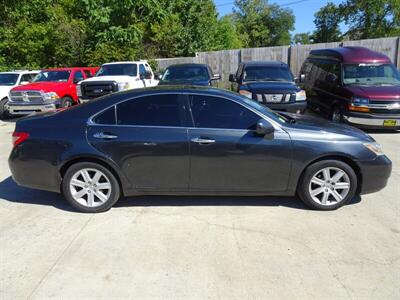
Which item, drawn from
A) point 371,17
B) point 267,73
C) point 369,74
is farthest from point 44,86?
point 371,17

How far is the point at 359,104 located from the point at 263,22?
57.7m

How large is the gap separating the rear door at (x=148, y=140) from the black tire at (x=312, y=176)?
145 centimetres

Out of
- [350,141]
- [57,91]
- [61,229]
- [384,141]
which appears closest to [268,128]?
[350,141]

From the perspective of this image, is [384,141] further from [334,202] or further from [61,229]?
[61,229]

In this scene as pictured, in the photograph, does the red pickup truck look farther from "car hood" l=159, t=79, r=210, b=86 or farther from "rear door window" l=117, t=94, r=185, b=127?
"rear door window" l=117, t=94, r=185, b=127

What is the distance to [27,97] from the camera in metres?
11.5

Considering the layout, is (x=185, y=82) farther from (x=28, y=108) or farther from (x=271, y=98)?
(x=28, y=108)

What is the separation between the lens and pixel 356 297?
2932mm

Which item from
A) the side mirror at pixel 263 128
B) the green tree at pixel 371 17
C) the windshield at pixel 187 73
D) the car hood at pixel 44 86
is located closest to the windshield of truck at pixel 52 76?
the car hood at pixel 44 86

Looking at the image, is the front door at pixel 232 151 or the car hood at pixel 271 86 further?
the car hood at pixel 271 86

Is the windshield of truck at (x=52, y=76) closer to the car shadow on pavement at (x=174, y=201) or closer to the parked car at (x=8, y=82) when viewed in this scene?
the parked car at (x=8, y=82)

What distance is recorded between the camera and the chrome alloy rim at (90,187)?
4.50 metres

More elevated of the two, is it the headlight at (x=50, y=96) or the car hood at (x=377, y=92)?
the car hood at (x=377, y=92)

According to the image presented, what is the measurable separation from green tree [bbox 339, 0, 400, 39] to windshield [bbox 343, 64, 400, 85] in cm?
3377
